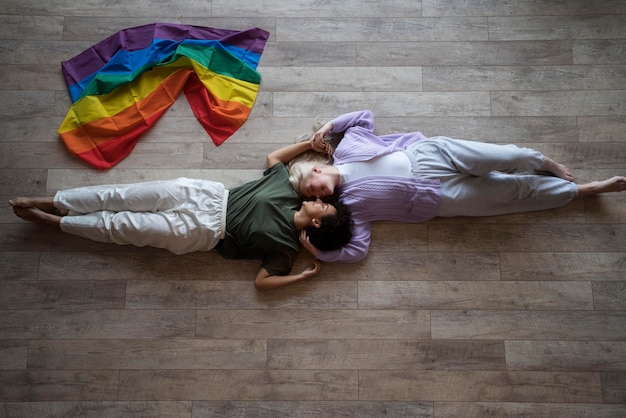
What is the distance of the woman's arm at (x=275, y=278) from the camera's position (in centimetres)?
207

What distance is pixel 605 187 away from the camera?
215 centimetres

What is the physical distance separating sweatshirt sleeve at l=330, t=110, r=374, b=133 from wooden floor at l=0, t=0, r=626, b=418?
0.10 m

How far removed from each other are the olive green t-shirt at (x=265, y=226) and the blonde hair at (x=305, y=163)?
38 mm

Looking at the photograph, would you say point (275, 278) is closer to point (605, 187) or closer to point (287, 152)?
point (287, 152)

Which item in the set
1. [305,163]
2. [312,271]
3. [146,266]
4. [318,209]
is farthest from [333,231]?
[146,266]

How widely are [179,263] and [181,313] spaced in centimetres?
20

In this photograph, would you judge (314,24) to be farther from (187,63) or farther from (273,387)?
(273,387)

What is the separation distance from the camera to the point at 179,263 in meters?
2.15

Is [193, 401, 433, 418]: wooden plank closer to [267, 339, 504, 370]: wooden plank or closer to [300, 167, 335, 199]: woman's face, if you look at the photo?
[267, 339, 504, 370]: wooden plank

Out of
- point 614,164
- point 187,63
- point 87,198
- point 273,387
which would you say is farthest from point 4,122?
point 614,164

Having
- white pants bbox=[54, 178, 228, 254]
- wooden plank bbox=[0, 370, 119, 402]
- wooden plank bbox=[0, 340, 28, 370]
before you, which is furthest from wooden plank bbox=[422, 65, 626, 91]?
wooden plank bbox=[0, 340, 28, 370]

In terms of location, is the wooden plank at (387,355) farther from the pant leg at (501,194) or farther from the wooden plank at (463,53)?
the wooden plank at (463,53)

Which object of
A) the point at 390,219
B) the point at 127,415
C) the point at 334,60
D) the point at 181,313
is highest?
the point at 334,60

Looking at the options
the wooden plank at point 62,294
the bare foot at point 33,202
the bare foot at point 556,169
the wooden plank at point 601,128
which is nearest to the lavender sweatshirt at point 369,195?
the bare foot at point 556,169
